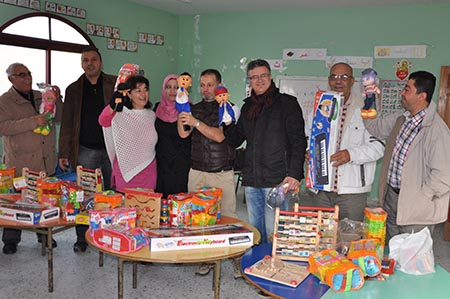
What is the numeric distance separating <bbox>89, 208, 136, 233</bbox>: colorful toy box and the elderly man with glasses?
4.62 ft

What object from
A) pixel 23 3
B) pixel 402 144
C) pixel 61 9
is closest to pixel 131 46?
pixel 61 9

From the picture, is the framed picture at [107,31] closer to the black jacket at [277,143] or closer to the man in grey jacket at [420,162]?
the black jacket at [277,143]

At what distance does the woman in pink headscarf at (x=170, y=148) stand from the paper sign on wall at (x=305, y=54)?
3.26 metres

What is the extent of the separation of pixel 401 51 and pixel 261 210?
11.9 feet

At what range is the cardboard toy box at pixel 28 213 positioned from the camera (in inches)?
91.4

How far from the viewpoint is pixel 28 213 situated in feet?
7.59

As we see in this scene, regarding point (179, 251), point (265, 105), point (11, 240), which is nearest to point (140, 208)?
point (179, 251)

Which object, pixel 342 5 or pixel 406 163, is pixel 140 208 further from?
pixel 342 5

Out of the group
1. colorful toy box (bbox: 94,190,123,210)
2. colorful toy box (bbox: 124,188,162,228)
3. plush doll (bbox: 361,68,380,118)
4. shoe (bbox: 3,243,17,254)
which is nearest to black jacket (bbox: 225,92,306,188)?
plush doll (bbox: 361,68,380,118)

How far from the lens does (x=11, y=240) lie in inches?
130

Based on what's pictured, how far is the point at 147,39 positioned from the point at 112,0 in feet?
2.52

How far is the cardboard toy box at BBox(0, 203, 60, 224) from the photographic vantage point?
7.62ft

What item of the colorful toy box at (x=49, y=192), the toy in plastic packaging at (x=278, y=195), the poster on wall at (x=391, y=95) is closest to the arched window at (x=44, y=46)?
the colorful toy box at (x=49, y=192)

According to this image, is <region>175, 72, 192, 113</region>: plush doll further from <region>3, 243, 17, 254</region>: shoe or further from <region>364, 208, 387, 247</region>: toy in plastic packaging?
<region>3, 243, 17, 254</region>: shoe
